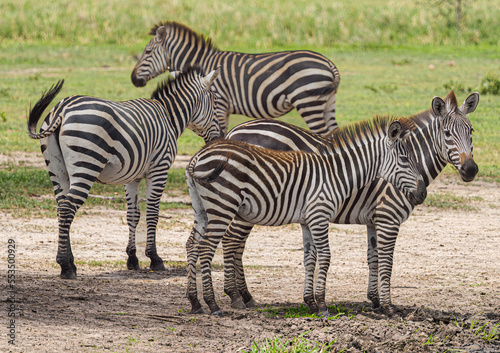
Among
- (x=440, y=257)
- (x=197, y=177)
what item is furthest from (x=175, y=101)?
(x=440, y=257)

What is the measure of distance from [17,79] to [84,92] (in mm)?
3326

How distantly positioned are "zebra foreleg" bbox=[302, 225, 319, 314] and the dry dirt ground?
297 millimetres

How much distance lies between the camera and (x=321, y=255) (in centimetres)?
630

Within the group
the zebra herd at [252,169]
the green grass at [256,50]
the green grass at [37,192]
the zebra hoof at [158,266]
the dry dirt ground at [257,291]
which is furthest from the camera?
the green grass at [256,50]

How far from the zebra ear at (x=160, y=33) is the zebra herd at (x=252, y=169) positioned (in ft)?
11.2

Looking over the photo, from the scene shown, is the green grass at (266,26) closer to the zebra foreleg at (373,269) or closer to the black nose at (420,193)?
the zebra foreleg at (373,269)

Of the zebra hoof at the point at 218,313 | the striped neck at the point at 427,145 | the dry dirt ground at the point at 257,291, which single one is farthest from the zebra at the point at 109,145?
the striped neck at the point at 427,145

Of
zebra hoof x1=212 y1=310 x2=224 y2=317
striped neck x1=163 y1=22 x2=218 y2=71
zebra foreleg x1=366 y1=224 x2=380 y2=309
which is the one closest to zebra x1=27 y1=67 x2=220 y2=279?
zebra hoof x1=212 y1=310 x2=224 y2=317

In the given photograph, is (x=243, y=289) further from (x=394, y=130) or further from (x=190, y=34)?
(x=190, y=34)

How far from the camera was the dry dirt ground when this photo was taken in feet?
18.3

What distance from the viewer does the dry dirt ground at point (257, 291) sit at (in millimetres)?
5578

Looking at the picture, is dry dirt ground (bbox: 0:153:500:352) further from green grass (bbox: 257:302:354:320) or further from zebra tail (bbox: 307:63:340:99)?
zebra tail (bbox: 307:63:340:99)

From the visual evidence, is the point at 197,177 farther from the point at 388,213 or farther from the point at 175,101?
the point at 175,101

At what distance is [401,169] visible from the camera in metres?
6.50
